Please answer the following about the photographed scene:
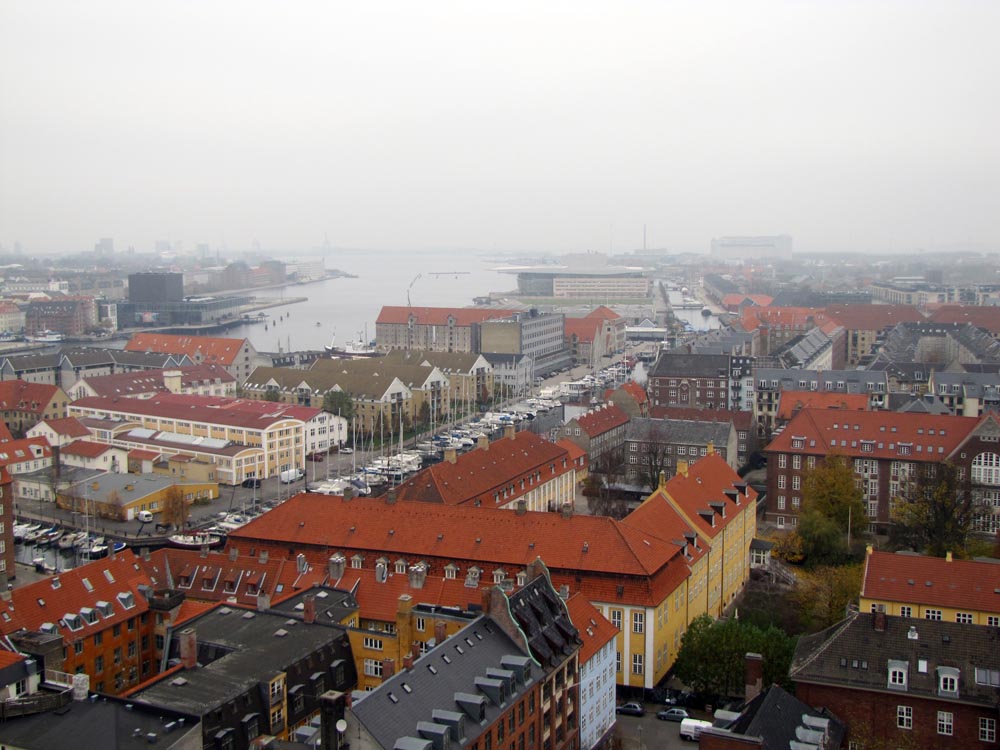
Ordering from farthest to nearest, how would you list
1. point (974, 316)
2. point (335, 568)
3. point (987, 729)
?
point (974, 316) → point (335, 568) → point (987, 729)

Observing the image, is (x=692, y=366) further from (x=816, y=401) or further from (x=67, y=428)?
(x=67, y=428)

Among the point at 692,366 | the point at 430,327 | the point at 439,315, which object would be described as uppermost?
the point at 439,315

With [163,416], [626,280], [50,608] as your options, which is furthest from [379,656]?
[626,280]

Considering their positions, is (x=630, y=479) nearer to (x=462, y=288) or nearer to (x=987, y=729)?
(x=987, y=729)

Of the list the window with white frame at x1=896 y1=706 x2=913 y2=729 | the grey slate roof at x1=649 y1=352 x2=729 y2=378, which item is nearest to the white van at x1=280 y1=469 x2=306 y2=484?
the grey slate roof at x1=649 y1=352 x2=729 y2=378

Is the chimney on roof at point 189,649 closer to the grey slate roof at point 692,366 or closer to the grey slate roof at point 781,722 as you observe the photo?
the grey slate roof at point 781,722

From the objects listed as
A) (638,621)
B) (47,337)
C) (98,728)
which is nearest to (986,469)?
(638,621)

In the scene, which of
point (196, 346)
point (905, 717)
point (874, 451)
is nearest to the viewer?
point (905, 717)
